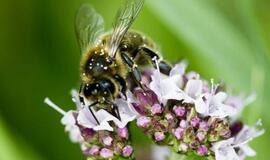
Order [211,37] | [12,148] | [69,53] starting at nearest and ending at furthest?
[12,148], [211,37], [69,53]

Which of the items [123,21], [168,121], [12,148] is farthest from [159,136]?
[12,148]

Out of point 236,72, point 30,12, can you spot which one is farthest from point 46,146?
point 236,72

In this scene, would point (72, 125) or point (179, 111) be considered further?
point (72, 125)

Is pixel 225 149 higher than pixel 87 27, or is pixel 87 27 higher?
pixel 87 27

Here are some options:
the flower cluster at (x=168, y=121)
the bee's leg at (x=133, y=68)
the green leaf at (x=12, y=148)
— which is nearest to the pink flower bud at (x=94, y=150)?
the flower cluster at (x=168, y=121)

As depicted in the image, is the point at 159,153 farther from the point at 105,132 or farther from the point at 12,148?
the point at 105,132

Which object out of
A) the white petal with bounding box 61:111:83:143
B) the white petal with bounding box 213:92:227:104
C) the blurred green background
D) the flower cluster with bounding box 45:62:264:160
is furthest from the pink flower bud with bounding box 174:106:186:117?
the blurred green background

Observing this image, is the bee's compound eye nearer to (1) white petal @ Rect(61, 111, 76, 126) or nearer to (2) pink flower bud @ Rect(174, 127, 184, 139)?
(1) white petal @ Rect(61, 111, 76, 126)
